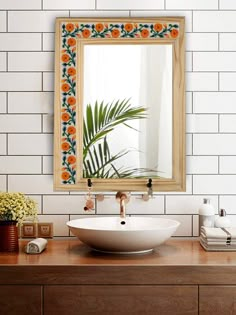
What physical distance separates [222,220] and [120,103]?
78 centimetres

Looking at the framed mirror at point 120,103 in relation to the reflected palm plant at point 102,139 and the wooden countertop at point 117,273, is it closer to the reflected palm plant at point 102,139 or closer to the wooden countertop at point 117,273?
the reflected palm plant at point 102,139

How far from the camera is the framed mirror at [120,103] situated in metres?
2.49

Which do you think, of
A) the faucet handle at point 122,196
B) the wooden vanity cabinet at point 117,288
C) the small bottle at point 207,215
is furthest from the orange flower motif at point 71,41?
the wooden vanity cabinet at point 117,288

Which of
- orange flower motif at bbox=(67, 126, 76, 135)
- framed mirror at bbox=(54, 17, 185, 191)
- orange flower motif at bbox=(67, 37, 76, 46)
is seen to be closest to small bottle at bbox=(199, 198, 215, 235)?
framed mirror at bbox=(54, 17, 185, 191)

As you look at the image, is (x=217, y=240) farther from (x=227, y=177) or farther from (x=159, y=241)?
(x=227, y=177)

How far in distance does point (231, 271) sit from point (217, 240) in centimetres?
26

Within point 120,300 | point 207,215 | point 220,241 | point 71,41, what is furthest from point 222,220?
point 71,41

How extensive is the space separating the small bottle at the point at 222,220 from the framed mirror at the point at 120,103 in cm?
24

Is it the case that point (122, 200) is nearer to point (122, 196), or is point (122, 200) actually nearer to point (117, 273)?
point (122, 196)

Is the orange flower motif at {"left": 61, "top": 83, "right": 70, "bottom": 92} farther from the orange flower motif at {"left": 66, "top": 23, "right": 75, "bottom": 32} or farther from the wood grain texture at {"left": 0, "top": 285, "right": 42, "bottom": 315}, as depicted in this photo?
the wood grain texture at {"left": 0, "top": 285, "right": 42, "bottom": 315}

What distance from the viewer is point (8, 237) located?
2182 millimetres

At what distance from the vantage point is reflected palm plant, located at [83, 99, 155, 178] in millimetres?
2506

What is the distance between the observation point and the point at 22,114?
2502 millimetres

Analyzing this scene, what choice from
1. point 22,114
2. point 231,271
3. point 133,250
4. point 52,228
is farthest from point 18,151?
point 231,271
